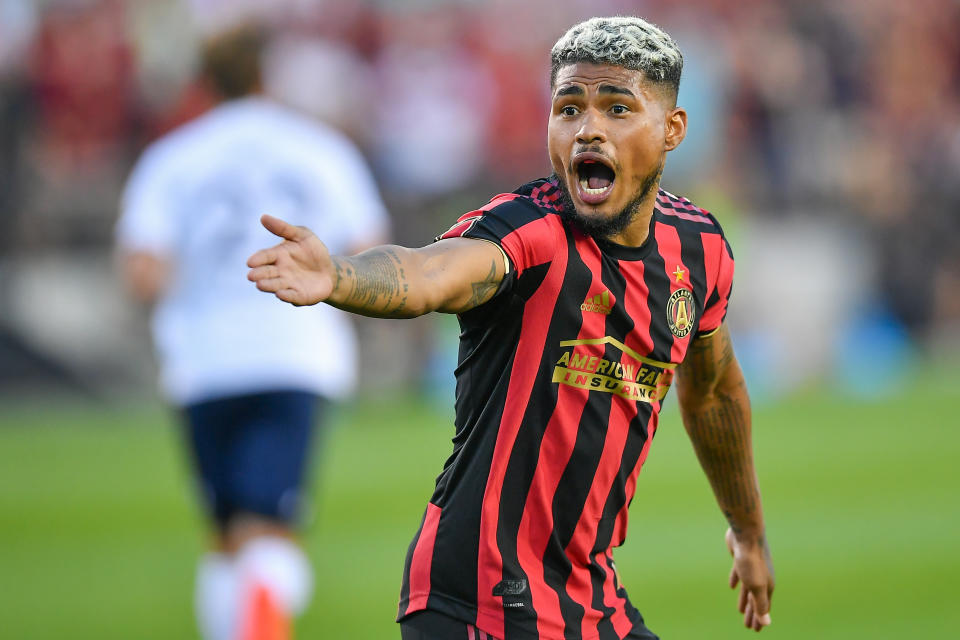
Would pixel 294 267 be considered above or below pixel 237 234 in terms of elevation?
below

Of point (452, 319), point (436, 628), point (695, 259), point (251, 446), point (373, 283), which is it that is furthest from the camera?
point (452, 319)

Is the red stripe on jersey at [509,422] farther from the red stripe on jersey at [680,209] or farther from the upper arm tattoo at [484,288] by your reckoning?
the red stripe on jersey at [680,209]

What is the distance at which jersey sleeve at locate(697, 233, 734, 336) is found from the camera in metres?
3.43

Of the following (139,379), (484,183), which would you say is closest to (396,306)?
(139,379)

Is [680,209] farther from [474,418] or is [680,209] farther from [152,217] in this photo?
[152,217]

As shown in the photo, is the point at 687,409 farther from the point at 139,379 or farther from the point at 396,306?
the point at 139,379

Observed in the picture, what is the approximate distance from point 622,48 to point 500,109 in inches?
483

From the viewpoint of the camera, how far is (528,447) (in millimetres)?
3115

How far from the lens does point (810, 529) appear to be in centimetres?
959

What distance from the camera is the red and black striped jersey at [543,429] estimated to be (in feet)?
10.1

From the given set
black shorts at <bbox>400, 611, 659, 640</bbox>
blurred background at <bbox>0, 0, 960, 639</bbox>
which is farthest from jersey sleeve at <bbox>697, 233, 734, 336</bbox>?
blurred background at <bbox>0, 0, 960, 639</bbox>

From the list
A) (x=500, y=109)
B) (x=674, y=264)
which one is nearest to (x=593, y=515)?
(x=674, y=264)

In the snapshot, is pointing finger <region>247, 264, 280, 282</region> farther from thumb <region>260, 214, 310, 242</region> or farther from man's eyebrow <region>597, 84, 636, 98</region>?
man's eyebrow <region>597, 84, 636, 98</region>

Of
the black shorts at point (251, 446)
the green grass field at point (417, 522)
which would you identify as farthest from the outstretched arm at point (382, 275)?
the green grass field at point (417, 522)
